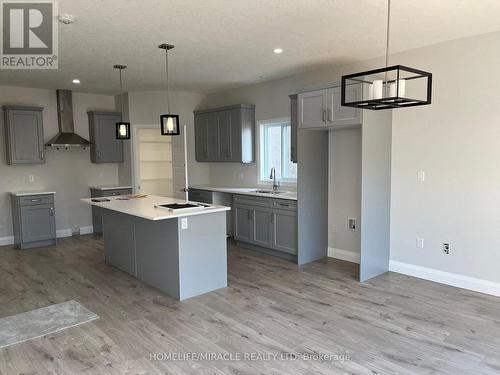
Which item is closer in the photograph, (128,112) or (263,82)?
(263,82)

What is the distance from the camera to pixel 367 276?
444cm

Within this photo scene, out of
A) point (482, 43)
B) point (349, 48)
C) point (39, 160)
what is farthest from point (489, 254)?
point (39, 160)

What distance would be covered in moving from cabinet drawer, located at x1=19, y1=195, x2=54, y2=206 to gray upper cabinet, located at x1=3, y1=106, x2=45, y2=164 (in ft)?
2.14

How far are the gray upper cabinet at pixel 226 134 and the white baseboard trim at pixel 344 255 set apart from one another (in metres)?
2.06

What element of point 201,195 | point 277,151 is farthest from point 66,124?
point 277,151

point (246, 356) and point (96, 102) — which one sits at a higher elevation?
point (96, 102)

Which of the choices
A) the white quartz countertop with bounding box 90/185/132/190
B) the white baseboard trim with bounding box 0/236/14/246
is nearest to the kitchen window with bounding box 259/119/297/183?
the white quartz countertop with bounding box 90/185/132/190

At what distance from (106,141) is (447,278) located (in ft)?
19.9

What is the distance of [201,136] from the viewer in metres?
7.13

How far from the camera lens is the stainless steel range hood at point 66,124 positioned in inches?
263

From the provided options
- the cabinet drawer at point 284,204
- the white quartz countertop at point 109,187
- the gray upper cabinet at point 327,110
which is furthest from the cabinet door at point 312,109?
the white quartz countertop at point 109,187

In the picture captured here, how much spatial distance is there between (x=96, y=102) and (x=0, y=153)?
189 centimetres

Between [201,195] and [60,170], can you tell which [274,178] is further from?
[60,170]

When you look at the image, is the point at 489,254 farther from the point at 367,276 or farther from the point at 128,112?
the point at 128,112
